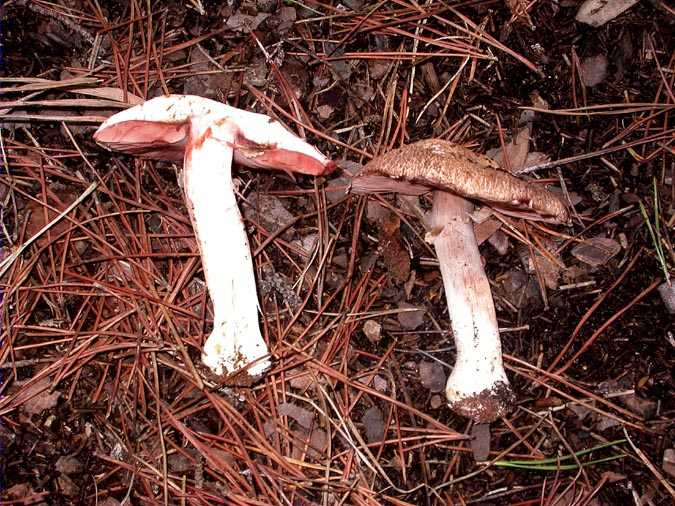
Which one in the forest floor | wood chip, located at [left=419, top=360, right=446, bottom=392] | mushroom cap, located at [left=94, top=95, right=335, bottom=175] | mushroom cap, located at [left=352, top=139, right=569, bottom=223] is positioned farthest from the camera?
wood chip, located at [left=419, top=360, right=446, bottom=392]

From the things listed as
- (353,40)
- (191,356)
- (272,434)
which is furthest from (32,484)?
(353,40)

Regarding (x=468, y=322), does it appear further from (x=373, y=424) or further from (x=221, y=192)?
(x=221, y=192)

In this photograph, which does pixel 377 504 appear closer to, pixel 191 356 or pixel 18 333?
pixel 191 356

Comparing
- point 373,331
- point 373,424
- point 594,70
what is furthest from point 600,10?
point 373,424

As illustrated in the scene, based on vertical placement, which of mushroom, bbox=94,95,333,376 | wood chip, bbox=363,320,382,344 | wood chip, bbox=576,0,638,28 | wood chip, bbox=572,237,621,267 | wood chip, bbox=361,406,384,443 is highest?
wood chip, bbox=576,0,638,28

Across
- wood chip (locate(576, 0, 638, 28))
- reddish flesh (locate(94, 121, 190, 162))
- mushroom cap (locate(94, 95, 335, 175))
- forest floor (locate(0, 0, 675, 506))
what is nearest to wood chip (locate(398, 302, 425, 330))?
forest floor (locate(0, 0, 675, 506))

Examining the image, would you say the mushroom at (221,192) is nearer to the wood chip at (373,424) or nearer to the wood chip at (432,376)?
the wood chip at (373,424)

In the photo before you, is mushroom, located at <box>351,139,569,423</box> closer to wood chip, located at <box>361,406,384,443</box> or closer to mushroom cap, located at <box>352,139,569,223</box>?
mushroom cap, located at <box>352,139,569,223</box>
